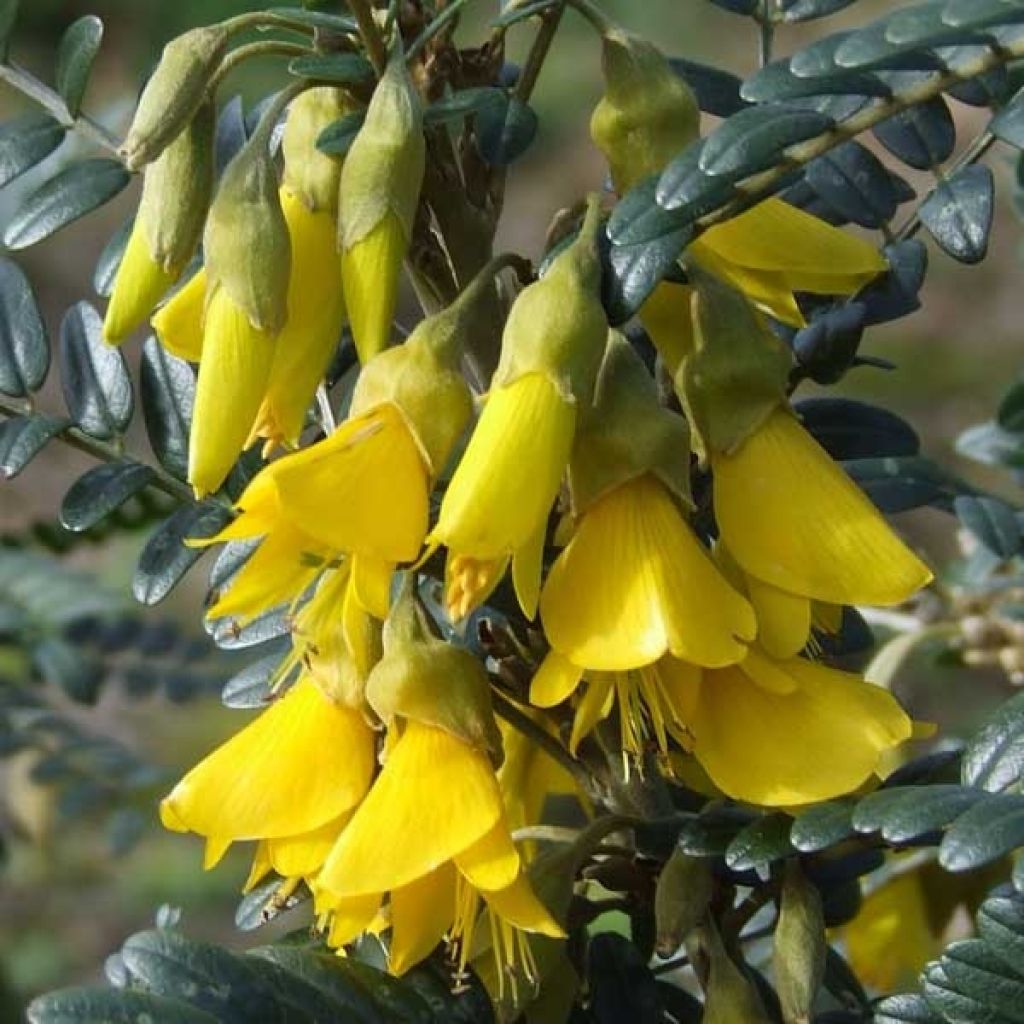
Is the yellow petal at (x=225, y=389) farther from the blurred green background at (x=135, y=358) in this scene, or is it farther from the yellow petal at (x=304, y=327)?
the blurred green background at (x=135, y=358)

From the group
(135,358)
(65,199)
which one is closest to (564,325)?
(65,199)

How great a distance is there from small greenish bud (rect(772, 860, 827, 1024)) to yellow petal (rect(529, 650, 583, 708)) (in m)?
0.15

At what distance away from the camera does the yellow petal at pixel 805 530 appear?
0.80 meters

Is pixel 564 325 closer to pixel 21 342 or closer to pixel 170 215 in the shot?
pixel 170 215

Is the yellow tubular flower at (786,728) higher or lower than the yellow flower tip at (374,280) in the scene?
lower

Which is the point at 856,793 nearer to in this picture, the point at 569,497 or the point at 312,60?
the point at 569,497

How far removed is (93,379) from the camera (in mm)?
1037

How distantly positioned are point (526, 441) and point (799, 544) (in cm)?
12

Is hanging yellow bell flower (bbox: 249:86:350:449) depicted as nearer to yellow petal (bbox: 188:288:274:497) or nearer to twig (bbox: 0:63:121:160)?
yellow petal (bbox: 188:288:274:497)

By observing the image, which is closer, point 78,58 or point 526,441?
point 526,441

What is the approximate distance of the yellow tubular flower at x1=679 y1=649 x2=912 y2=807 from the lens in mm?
808

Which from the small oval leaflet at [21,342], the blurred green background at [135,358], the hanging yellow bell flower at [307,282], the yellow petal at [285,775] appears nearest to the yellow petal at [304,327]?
the hanging yellow bell flower at [307,282]

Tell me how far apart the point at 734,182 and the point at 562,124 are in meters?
4.00

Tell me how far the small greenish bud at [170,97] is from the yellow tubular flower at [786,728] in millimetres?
298
